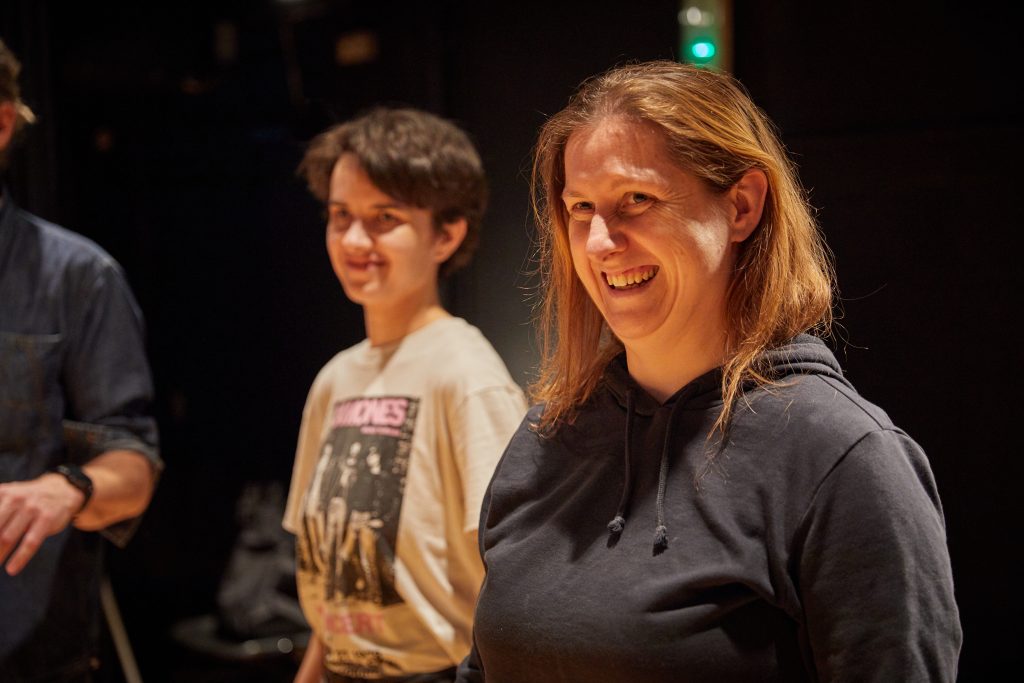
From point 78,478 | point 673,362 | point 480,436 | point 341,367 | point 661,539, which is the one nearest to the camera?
point 661,539

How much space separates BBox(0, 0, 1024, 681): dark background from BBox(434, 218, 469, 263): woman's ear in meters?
0.23

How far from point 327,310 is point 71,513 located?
1421 millimetres

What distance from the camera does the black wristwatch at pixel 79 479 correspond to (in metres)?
1.92

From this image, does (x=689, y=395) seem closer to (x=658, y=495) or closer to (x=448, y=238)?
(x=658, y=495)

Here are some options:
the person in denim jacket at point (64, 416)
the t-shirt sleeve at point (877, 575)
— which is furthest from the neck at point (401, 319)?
the t-shirt sleeve at point (877, 575)

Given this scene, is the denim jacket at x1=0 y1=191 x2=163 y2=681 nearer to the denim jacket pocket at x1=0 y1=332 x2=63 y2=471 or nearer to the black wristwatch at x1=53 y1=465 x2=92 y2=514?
the denim jacket pocket at x1=0 y1=332 x2=63 y2=471

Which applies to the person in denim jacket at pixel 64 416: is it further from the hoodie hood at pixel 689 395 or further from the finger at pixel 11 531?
the hoodie hood at pixel 689 395

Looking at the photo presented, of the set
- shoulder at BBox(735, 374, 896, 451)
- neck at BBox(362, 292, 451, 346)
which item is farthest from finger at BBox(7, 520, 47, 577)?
shoulder at BBox(735, 374, 896, 451)

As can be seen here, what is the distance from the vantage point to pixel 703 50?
1.95 meters

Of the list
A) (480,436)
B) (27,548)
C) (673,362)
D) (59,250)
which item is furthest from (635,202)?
(59,250)

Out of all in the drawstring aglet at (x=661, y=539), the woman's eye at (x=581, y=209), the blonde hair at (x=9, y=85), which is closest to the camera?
the drawstring aglet at (x=661, y=539)

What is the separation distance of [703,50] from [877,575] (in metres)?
1.19

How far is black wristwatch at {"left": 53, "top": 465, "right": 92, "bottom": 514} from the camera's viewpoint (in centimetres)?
192

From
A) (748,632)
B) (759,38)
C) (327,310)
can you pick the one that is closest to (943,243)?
(759,38)
